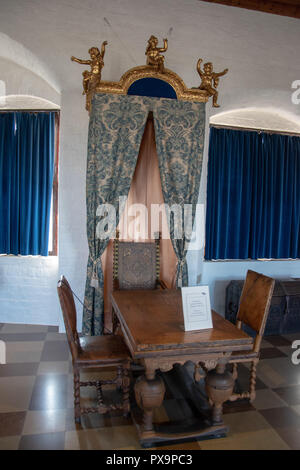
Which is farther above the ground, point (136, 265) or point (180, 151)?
point (180, 151)

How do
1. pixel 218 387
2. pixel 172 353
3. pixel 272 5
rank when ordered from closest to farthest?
pixel 172 353, pixel 218 387, pixel 272 5

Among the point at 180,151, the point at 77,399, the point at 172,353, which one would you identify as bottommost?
the point at 77,399

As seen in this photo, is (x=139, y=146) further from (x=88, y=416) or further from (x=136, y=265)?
(x=88, y=416)

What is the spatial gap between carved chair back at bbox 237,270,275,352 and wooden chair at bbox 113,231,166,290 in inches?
35.1

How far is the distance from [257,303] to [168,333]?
33.2 inches

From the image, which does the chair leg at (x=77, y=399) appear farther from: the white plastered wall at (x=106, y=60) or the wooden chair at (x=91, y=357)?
the white plastered wall at (x=106, y=60)

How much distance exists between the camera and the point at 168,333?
81.9 inches

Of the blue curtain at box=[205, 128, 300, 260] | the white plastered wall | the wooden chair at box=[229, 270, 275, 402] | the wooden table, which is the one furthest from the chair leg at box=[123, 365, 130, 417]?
the blue curtain at box=[205, 128, 300, 260]

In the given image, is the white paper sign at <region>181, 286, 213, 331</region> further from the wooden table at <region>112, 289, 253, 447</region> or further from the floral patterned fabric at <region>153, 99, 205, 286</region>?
the floral patterned fabric at <region>153, 99, 205, 286</region>

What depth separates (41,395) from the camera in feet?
8.59

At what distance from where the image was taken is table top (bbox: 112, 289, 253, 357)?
1.95 m

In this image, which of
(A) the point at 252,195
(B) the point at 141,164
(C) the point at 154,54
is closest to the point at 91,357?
(B) the point at 141,164

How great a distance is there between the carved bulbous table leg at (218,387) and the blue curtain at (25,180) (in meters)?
2.71
